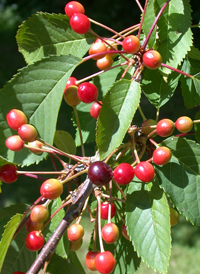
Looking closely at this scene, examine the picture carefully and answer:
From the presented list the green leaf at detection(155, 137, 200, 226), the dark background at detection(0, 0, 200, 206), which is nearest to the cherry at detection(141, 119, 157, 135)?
the green leaf at detection(155, 137, 200, 226)

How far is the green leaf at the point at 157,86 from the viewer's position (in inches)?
44.2

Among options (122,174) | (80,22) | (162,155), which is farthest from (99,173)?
(80,22)

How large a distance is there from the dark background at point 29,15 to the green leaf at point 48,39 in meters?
3.04

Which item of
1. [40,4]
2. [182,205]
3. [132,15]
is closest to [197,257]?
[182,205]

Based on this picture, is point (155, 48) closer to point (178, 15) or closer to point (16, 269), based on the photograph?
point (178, 15)

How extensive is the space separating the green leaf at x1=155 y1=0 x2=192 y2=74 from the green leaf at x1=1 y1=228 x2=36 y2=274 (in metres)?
0.77

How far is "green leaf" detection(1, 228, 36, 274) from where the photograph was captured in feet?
3.51

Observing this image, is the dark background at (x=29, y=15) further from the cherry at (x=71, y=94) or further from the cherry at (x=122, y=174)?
the cherry at (x=122, y=174)

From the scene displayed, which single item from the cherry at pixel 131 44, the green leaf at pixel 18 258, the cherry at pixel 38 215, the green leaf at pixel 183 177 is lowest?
the green leaf at pixel 18 258

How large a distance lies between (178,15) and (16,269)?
3.26 feet

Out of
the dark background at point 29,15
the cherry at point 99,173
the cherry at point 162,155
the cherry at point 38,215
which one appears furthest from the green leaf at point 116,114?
the dark background at point 29,15

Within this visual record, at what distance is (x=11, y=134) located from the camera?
3.02 ft

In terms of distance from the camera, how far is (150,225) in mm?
945

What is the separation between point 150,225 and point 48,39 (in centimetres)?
69
